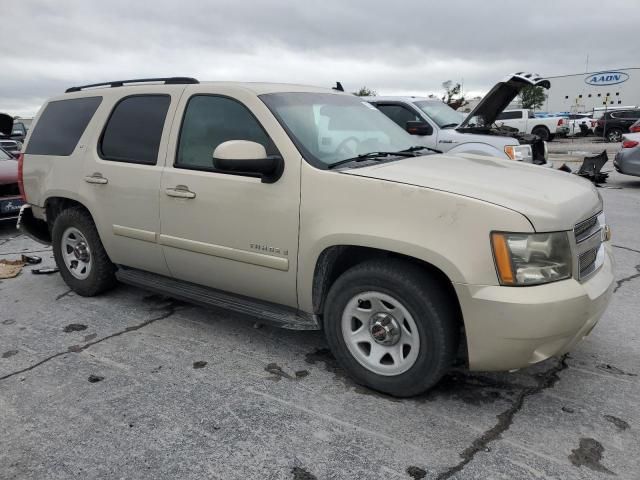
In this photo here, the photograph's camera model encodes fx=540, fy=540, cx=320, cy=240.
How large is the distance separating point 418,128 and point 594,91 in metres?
58.1

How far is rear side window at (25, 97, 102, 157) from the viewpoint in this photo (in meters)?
4.52

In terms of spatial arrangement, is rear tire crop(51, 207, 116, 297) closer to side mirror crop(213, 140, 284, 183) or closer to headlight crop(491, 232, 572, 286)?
side mirror crop(213, 140, 284, 183)

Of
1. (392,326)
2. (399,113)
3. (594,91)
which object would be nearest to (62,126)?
(392,326)

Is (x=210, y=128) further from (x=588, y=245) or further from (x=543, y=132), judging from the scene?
(x=543, y=132)

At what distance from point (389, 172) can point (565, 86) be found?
2573 inches

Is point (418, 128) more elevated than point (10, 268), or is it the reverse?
point (418, 128)

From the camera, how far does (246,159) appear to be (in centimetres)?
308

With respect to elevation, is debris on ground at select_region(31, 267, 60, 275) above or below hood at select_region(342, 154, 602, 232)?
below

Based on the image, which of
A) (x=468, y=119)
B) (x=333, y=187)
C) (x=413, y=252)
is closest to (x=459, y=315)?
(x=413, y=252)

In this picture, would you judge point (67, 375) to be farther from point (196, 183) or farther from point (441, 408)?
point (441, 408)

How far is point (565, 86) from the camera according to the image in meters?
60.2

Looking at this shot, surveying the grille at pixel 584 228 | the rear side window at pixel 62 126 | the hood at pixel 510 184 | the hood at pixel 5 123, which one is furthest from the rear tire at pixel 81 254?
the hood at pixel 5 123

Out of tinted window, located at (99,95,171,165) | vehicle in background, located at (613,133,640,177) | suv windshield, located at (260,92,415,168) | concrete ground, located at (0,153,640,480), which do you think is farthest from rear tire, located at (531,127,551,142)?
tinted window, located at (99,95,171,165)

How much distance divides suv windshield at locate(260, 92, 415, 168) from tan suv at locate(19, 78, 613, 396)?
0.01 metres
